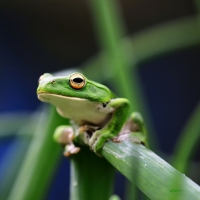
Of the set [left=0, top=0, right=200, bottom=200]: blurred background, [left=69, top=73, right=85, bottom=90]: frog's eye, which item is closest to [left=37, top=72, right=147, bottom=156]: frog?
[left=69, top=73, right=85, bottom=90]: frog's eye

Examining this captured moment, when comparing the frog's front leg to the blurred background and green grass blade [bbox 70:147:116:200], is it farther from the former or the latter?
the blurred background

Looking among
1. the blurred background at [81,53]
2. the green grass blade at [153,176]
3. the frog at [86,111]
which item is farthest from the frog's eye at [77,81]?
the blurred background at [81,53]

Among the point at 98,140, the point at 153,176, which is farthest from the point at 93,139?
the point at 153,176

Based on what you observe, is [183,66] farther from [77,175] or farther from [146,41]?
[77,175]

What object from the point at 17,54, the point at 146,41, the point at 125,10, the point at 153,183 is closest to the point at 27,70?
the point at 17,54

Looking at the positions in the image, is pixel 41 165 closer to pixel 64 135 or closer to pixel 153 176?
pixel 64 135
